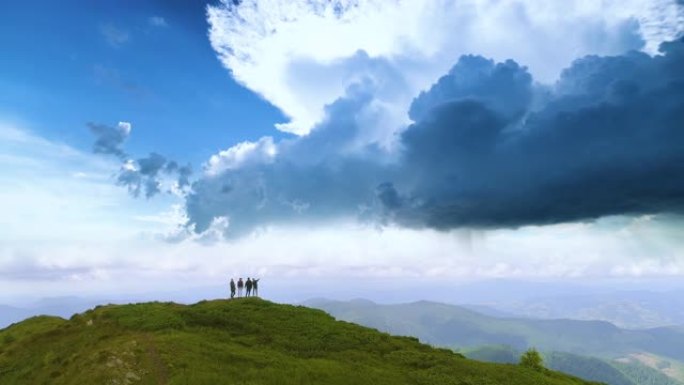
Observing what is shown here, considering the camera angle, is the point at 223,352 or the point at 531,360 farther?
the point at 531,360

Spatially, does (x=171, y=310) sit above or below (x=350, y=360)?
above

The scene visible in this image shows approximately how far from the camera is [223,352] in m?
48.7

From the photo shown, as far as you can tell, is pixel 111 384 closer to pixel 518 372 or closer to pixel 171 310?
pixel 171 310

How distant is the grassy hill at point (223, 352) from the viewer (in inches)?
1737

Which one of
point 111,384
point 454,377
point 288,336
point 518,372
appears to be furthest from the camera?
point 288,336

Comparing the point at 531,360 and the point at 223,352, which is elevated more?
the point at 223,352

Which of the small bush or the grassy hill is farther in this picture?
the small bush

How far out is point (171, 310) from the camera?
63.4m

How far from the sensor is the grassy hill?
145 ft

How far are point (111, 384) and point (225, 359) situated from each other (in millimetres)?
10195

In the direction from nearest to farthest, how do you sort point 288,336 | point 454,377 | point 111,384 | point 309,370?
1. point 111,384
2. point 309,370
3. point 454,377
4. point 288,336

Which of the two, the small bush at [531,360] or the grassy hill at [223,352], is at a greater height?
the grassy hill at [223,352]

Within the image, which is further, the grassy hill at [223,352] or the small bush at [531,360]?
the small bush at [531,360]

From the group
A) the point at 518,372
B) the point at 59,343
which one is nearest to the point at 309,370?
the point at 518,372
